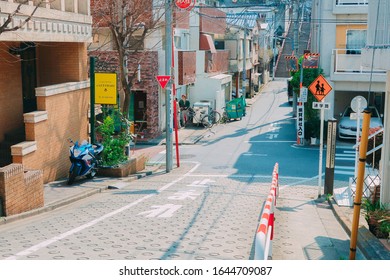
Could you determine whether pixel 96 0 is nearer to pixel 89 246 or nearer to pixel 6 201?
pixel 6 201

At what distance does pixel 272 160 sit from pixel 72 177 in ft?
36.0

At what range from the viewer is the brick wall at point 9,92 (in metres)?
15.6

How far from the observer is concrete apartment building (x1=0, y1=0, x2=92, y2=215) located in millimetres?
13922

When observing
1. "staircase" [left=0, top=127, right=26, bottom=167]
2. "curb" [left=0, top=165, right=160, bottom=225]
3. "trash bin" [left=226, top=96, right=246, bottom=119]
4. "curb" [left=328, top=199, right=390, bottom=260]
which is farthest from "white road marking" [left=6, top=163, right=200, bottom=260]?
"trash bin" [left=226, top=96, right=246, bottom=119]

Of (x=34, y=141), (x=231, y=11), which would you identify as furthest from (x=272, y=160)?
(x=231, y=11)

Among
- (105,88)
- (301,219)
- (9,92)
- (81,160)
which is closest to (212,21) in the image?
(105,88)

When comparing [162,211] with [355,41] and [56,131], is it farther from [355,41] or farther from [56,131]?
[355,41]

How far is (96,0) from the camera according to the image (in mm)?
24734

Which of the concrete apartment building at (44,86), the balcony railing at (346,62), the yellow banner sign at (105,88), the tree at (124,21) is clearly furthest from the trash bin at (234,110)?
the yellow banner sign at (105,88)

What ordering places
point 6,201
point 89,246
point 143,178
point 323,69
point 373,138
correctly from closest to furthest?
point 89,246, point 6,201, point 373,138, point 143,178, point 323,69

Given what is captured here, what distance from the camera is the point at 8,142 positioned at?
15930 mm

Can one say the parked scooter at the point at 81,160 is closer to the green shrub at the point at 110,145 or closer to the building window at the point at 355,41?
the green shrub at the point at 110,145

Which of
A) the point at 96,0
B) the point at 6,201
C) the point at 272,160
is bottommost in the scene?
the point at 272,160

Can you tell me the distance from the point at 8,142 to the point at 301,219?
8715 millimetres
